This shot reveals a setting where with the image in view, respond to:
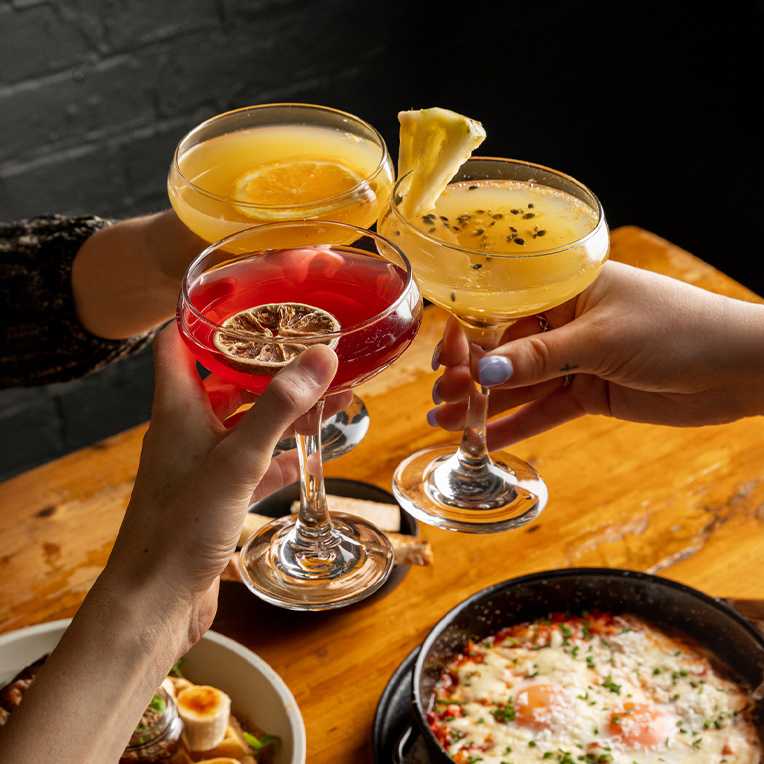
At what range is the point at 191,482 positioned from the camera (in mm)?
817

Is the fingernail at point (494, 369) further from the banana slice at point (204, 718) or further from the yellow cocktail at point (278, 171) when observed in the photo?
the banana slice at point (204, 718)

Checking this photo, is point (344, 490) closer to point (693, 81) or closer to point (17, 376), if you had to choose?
point (17, 376)

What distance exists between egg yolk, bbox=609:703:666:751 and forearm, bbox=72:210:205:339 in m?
0.99

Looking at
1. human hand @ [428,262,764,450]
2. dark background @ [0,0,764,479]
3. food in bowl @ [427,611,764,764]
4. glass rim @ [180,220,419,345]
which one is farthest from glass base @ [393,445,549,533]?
dark background @ [0,0,764,479]

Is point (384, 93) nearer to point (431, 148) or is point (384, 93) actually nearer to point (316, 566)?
point (431, 148)

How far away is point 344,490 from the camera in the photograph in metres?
1.43

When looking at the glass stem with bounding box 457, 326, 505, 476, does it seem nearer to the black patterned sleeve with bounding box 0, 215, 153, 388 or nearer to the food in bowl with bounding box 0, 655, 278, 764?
the food in bowl with bounding box 0, 655, 278, 764

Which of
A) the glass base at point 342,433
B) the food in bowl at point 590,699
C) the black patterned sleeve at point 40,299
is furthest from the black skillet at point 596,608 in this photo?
the black patterned sleeve at point 40,299

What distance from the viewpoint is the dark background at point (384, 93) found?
7.83ft

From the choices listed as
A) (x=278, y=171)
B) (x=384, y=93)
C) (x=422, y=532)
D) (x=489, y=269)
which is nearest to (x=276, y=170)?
(x=278, y=171)

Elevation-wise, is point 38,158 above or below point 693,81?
above

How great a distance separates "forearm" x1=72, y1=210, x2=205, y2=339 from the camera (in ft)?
4.93

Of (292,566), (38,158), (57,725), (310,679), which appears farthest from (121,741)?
(38,158)

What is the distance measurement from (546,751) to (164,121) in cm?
208
